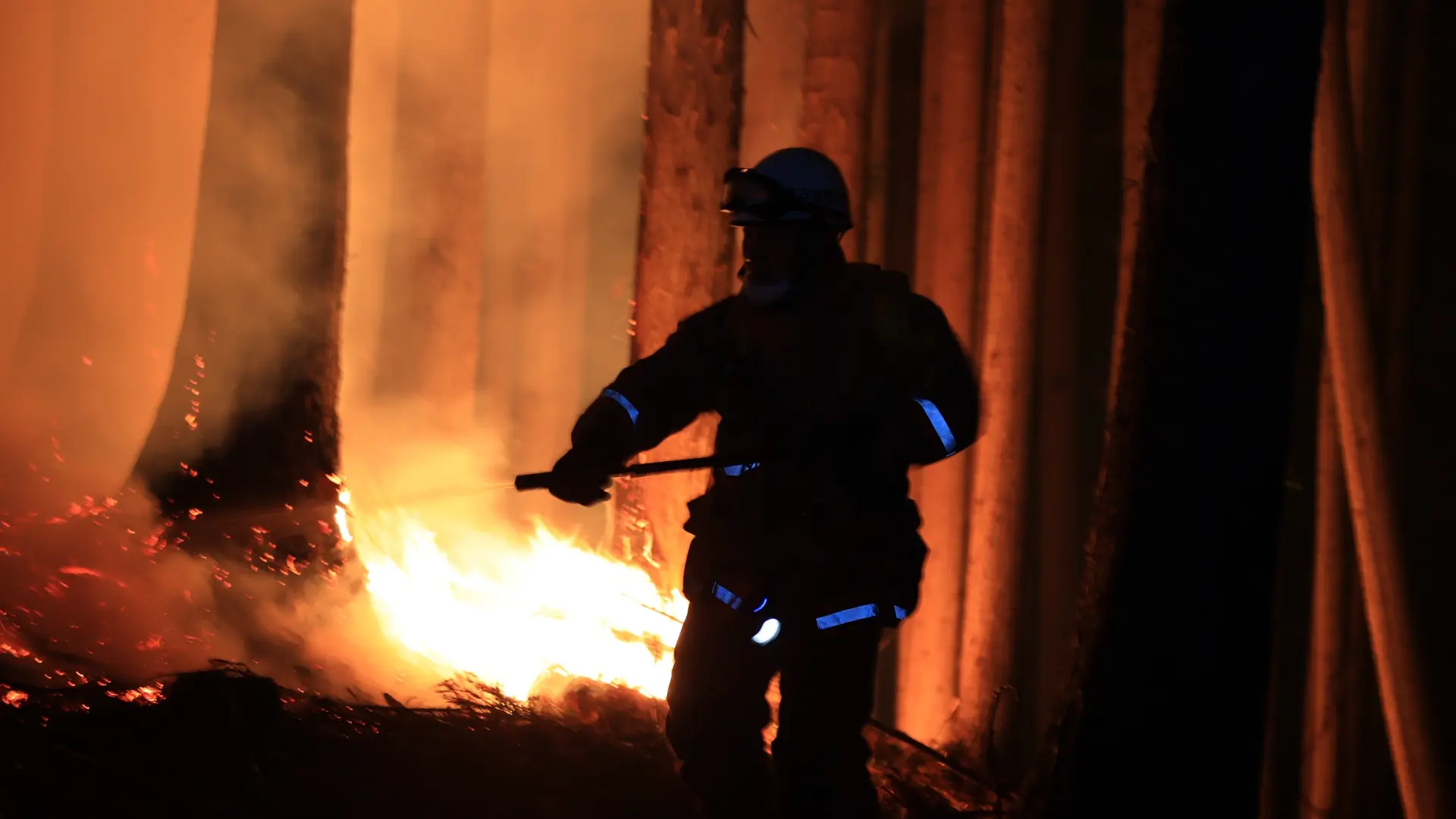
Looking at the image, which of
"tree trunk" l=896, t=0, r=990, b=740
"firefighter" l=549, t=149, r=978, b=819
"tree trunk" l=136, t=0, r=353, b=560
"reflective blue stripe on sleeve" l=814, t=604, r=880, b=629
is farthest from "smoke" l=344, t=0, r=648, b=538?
"reflective blue stripe on sleeve" l=814, t=604, r=880, b=629

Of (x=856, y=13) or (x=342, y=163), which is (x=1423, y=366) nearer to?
(x=856, y=13)

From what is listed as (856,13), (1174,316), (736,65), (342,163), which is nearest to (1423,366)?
(1174,316)

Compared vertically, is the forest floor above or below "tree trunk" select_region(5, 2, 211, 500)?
below

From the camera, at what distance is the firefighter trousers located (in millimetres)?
3080

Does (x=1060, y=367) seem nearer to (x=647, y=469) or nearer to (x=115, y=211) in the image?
(x=647, y=469)

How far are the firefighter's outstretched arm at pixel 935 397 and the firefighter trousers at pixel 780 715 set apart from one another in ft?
1.93

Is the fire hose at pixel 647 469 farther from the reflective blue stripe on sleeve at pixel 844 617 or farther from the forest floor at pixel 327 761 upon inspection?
the forest floor at pixel 327 761

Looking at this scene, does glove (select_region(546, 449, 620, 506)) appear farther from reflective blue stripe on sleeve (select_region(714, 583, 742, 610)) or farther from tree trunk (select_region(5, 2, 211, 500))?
tree trunk (select_region(5, 2, 211, 500))

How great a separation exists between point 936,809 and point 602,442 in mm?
2056

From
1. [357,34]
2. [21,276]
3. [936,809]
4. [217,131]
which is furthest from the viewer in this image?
[357,34]

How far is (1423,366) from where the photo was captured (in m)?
4.54

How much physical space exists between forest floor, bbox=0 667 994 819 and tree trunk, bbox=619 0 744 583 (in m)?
1.61

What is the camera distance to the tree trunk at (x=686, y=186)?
18.9 feet

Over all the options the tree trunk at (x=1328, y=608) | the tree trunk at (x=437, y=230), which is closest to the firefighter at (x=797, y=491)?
the tree trunk at (x=1328, y=608)
